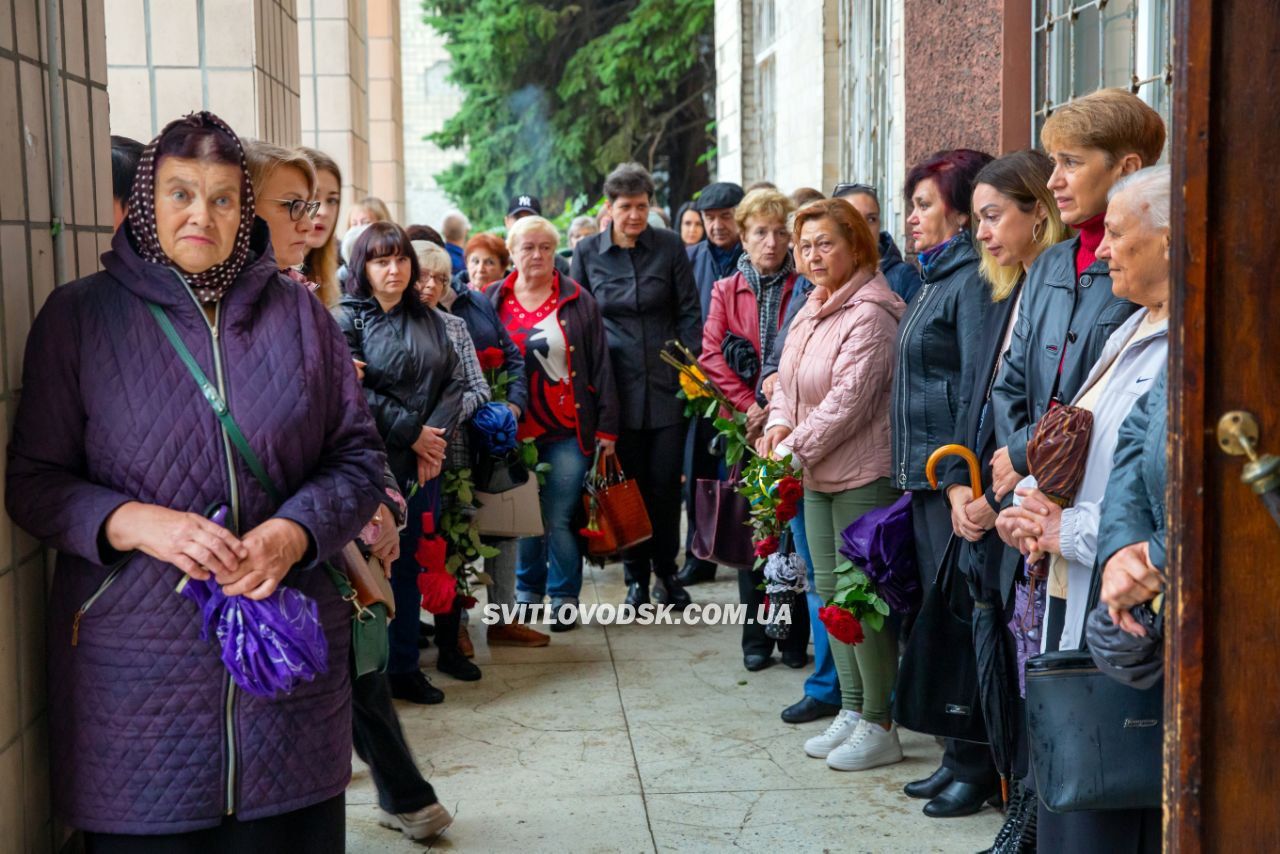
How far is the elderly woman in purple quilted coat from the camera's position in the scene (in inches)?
97.4

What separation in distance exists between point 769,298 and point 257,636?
3992 millimetres

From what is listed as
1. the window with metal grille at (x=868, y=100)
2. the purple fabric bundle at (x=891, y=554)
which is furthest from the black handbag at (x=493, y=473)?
the window with metal grille at (x=868, y=100)

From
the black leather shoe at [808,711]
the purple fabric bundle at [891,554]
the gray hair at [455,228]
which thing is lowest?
the black leather shoe at [808,711]

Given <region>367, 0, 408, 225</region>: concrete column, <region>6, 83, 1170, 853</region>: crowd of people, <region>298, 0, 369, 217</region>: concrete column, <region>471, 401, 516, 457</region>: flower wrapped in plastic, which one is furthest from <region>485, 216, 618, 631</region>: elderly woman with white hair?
<region>367, 0, 408, 225</region>: concrete column

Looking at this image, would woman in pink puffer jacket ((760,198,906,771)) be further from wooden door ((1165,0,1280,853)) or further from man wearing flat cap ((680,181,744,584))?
wooden door ((1165,0,1280,853))

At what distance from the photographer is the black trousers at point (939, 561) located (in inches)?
166

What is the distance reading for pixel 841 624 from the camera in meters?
4.57

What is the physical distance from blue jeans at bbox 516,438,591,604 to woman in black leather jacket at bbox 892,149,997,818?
2445 millimetres

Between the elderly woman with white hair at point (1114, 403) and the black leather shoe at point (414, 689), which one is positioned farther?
the black leather shoe at point (414, 689)

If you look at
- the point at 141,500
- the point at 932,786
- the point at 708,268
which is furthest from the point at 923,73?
the point at 141,500

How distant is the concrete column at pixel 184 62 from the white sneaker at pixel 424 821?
2.57 meters

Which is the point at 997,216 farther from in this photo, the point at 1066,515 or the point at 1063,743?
the point at 1063,743

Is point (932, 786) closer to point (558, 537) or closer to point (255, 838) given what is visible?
point (255, 838)

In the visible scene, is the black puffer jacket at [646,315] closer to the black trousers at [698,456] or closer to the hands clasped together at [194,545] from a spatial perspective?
the black trousers at [698,456]
